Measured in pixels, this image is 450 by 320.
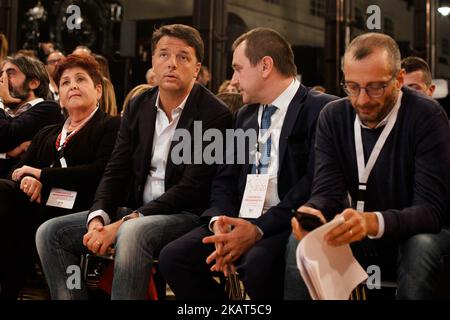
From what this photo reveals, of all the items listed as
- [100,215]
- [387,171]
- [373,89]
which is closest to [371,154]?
[387,171]

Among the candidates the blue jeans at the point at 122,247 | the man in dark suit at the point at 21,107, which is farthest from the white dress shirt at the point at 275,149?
the man in dark suit at the point at 21,107

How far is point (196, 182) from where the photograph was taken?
285 cm

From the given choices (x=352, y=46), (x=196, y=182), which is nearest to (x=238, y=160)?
(x=196, y=182)

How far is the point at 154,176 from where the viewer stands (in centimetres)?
300

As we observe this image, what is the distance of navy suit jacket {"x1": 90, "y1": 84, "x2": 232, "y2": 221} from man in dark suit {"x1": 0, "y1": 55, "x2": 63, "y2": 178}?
0.80m

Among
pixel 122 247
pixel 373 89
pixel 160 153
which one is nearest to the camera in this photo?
pixel 373 89

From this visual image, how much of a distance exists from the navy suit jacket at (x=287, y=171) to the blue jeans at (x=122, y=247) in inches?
7.1

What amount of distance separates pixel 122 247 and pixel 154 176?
20.5 inches

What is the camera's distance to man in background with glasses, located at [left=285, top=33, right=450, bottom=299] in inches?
82.0

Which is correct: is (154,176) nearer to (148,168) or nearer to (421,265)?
(148,168)

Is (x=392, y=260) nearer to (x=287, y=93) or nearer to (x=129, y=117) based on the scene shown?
(x=287, y=93)

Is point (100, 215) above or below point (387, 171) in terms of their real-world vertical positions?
below
